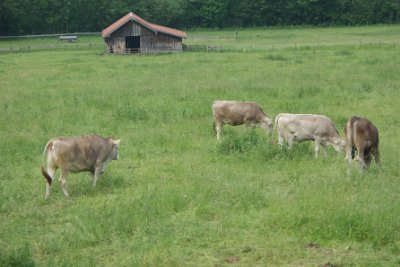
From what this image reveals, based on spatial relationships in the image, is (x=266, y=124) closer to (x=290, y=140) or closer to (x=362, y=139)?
(x=290, y=140)

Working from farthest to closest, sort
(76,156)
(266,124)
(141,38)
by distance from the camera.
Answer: (141,38), (266,124), (76,156)

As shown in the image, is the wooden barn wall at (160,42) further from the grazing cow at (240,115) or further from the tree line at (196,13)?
the grazing cow at (240,115)

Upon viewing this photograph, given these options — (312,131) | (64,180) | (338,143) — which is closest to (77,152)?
(64,180)

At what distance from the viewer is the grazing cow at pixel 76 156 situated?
11141 millimetres

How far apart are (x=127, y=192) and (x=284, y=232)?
3609 millimetres

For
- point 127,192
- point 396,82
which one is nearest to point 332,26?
point 396,82

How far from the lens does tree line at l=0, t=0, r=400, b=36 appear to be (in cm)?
7356

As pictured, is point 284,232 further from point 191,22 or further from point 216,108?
point 191,22

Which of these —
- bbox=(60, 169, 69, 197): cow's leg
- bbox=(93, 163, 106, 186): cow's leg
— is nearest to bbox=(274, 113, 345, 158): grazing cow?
bbox=(93, 163, 106, 186): cow's leg

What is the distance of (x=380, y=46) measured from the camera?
136 ft

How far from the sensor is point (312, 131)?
14.1 m

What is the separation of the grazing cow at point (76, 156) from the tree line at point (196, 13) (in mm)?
62670

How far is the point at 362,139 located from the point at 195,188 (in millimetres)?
3628

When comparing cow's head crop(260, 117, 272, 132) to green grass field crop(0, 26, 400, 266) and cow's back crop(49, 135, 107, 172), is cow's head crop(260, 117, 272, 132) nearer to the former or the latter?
green grass field crop(0, 26, 400, 266)
